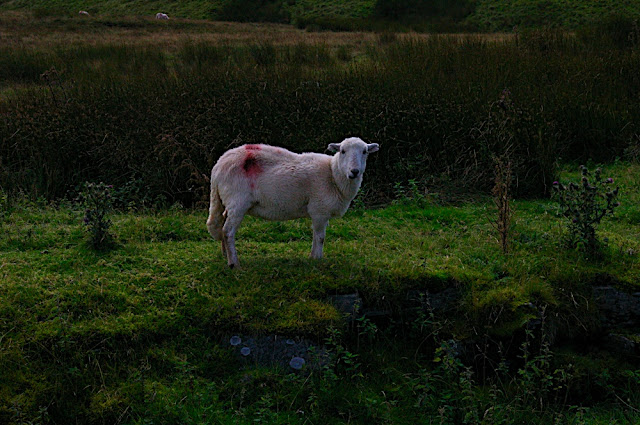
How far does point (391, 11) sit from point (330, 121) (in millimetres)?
22823

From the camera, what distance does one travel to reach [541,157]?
9.01 meters

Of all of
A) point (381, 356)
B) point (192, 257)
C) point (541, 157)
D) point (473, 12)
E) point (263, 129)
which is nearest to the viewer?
point (381, 356)

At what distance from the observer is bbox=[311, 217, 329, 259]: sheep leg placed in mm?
5805

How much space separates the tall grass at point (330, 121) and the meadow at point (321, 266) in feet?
0.14

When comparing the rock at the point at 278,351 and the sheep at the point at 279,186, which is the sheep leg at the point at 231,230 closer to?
the sheep at the point at 279,186

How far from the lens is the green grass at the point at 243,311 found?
463 centimetres

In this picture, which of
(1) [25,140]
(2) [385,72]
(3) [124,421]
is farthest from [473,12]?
(3) [124,421]

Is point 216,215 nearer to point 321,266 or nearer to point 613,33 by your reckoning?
point 321,266

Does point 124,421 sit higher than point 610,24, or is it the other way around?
point 610,24

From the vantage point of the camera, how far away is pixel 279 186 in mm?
5645

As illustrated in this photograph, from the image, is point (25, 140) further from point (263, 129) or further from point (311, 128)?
point (311, 128)

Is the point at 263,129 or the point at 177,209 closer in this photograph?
the point at 177,209

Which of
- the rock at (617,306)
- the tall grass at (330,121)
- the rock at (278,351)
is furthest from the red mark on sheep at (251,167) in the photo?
the rock at (617,306)

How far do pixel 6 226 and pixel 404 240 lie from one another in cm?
429
